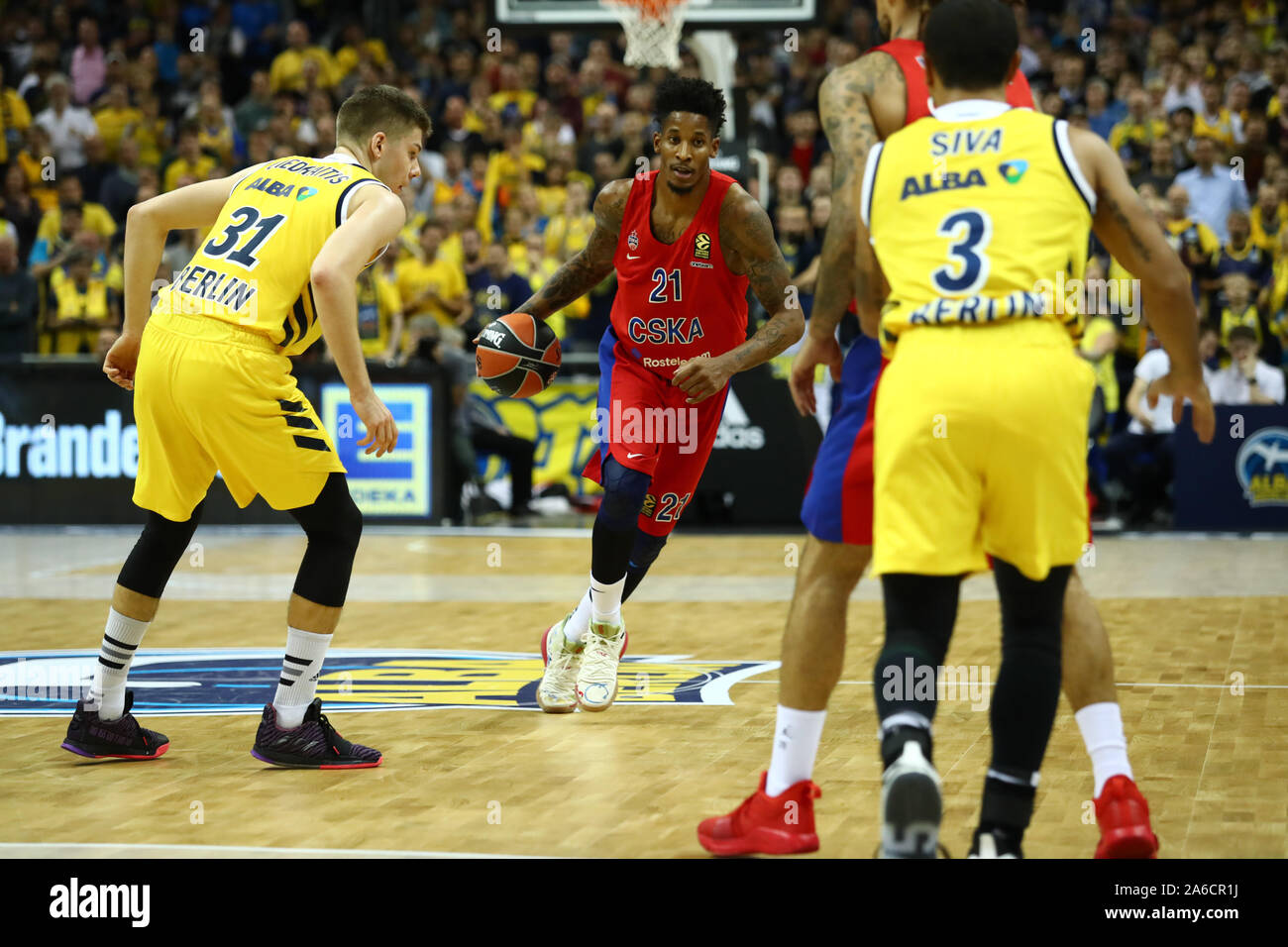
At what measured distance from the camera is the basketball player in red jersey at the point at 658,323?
588 cm

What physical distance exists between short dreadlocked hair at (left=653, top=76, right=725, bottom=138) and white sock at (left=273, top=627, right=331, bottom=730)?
2.31 meters

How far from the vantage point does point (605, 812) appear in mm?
4387

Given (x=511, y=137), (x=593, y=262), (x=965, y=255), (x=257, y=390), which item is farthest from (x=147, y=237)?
(x=511, y=137)

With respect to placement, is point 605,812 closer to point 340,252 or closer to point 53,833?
point 53,833

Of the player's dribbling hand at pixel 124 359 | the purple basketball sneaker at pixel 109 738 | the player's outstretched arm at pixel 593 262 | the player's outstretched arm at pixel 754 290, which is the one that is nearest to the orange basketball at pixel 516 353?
the player's outstretched arm at pixel 593 262

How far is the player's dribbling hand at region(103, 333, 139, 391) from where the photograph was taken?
5.17 m

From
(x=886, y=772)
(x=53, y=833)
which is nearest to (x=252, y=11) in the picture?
(x=53, y=833)

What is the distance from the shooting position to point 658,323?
19.8 feet

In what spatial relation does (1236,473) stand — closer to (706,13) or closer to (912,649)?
(706,13)

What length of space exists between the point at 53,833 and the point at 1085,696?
2.69 meters

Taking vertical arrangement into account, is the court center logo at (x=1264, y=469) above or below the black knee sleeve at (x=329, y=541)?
below

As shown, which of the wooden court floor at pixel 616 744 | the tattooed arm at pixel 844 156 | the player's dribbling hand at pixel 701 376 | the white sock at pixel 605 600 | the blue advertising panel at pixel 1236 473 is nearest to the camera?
the tattooed arm at pixel 844 156

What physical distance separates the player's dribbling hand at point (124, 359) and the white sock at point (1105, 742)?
3.17 metres

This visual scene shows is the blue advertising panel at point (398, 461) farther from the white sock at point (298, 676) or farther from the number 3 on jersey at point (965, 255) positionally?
the number 3 on jersey at point (965, 255)
